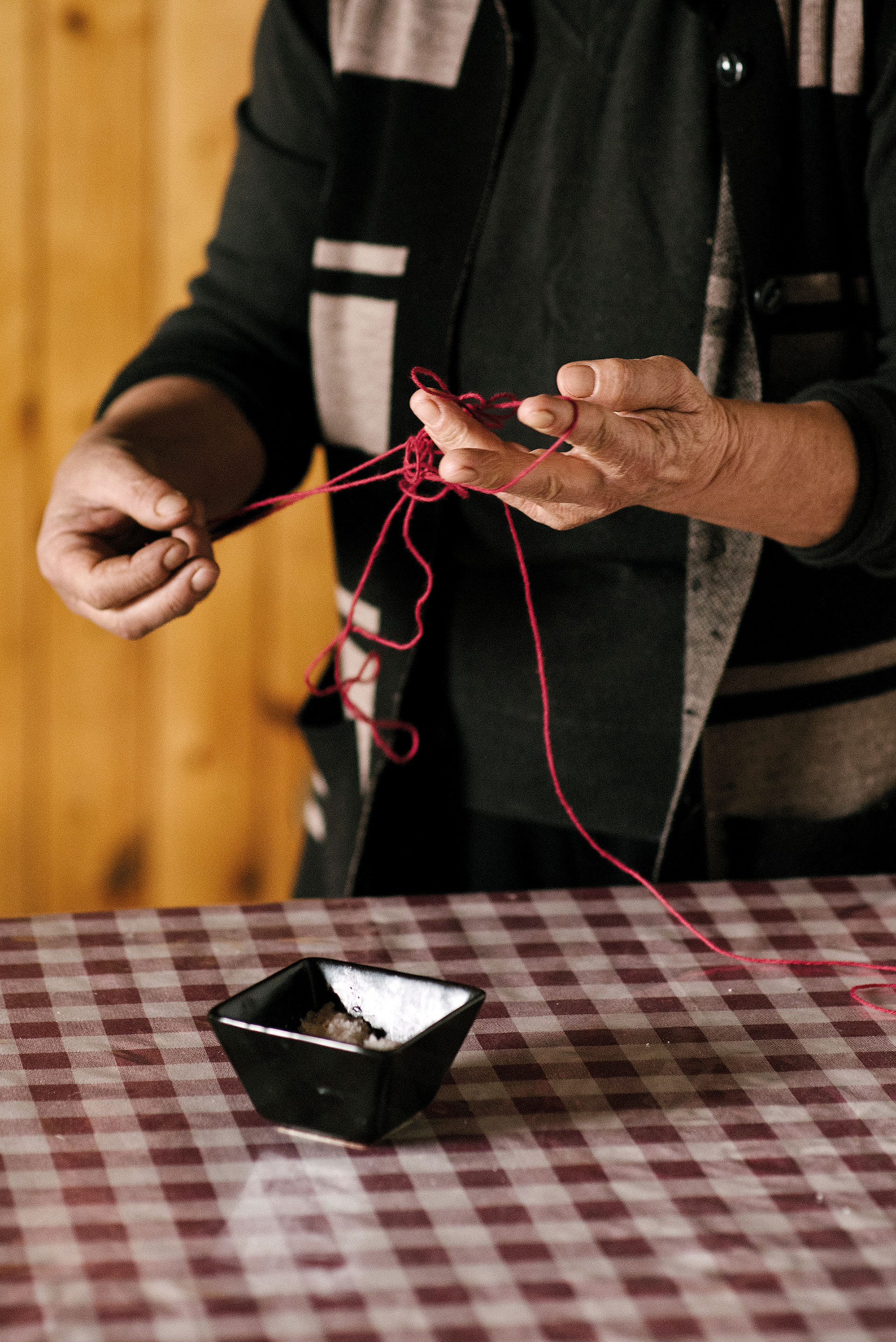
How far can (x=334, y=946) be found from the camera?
915 mm

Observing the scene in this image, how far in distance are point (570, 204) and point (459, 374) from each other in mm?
163

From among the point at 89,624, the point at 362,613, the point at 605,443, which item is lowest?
the point at 89,624

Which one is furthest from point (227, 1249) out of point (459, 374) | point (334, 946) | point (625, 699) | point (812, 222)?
point (812, 222)

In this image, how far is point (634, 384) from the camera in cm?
79

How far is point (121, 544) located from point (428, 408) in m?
0.42

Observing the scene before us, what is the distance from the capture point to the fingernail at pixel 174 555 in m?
1.00

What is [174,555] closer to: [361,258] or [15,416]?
[361,258]

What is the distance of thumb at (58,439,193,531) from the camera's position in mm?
1018

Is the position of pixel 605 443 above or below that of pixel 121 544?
above

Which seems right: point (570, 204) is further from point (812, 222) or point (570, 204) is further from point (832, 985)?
point (832, 985)

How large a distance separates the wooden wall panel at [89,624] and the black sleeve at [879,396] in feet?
→ 3.74

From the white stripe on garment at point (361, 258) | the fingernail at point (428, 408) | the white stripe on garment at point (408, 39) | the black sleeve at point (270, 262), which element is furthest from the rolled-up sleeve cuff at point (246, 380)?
the fingernail at point (428, 408)

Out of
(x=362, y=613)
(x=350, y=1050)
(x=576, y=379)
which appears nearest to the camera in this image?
(x=350, y=1050)

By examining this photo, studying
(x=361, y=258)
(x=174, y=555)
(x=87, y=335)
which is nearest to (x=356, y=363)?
(x=361, y=258)
